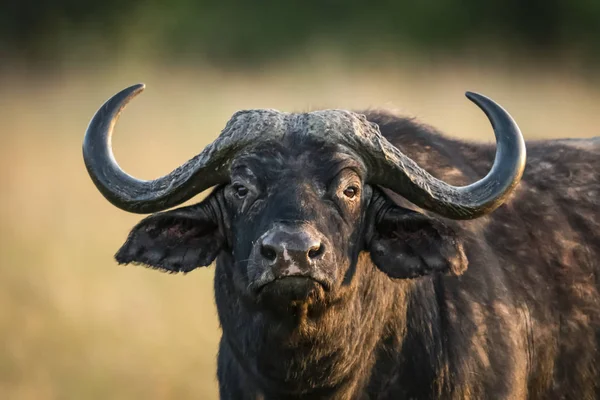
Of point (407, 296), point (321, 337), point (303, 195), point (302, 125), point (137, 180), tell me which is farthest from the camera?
point (407, 296)

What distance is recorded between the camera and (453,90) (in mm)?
20703

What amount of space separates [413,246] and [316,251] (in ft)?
3.09

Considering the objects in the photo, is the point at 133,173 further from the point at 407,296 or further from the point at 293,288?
the point at 293,288

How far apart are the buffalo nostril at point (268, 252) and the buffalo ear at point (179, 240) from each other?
91cm

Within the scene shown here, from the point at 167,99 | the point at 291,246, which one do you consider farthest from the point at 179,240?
the point at 167,99

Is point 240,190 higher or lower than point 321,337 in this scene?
higher

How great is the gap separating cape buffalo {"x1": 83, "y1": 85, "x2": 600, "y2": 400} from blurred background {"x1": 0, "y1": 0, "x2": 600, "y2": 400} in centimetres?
155

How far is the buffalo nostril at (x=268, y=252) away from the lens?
6.01 m

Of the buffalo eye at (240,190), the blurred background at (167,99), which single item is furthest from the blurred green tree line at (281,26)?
the buffalo eye at (240,190)

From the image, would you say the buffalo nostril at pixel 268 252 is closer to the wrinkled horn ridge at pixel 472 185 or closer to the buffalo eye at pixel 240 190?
the buffalo eye at pixel 240 190

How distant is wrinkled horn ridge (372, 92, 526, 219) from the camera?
21.6 feet

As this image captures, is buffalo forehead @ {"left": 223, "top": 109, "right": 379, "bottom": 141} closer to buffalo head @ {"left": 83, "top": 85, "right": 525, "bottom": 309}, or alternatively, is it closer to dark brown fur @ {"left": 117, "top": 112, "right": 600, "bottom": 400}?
buffalo head @ {"left": 83, "top": 85, "right": 525, "bottom": 309}

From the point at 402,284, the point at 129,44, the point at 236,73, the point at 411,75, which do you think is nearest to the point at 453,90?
the point at 411,75

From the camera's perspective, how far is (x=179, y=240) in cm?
698
